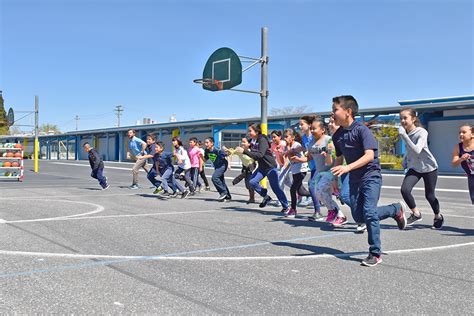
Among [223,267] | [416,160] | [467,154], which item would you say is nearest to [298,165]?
[416,160]

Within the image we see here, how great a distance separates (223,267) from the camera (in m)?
5.02

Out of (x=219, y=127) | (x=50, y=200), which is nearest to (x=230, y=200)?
(x=50, y=200)

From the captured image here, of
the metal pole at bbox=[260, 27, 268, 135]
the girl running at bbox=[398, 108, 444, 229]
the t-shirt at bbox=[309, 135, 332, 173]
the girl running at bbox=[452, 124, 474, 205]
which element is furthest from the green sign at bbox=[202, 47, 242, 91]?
the girl running at bbox=[452, 124, 474, 205]

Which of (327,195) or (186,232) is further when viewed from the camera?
(327,195)

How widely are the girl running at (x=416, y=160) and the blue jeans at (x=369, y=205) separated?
1939 mm

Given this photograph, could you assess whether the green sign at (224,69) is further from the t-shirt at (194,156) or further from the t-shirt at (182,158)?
the t-shirt at (182,158)

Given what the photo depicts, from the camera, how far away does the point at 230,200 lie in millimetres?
12641

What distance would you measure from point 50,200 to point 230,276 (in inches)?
328

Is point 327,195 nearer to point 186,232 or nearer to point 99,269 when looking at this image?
point 186,232

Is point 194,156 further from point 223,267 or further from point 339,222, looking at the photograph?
point 223,267

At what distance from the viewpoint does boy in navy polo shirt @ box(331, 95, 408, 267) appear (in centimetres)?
526

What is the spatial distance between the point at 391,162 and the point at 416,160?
3201cm

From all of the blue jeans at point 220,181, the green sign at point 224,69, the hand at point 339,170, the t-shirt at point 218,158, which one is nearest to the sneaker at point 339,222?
the hand at point 339,170

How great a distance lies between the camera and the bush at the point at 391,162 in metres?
35.8
